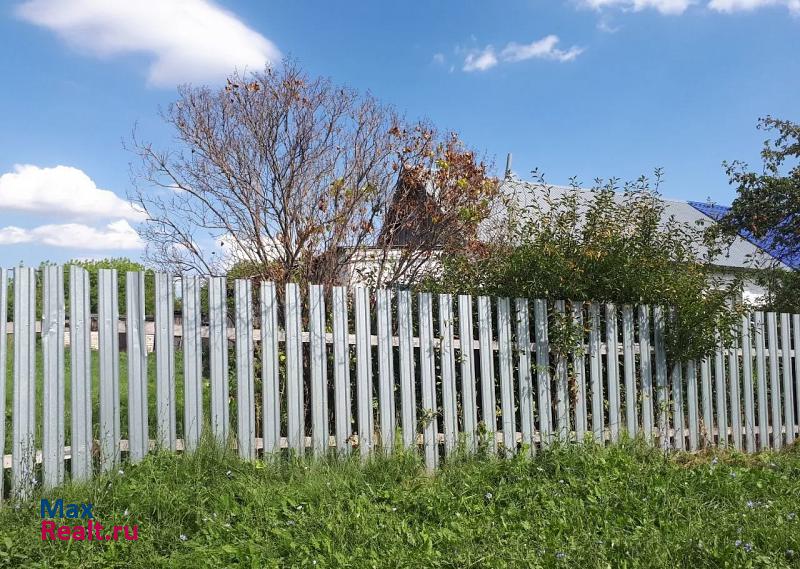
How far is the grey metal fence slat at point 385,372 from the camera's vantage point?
548 cm

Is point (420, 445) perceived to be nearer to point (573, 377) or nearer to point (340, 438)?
point (340, 438)

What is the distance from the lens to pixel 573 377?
630 centimetres

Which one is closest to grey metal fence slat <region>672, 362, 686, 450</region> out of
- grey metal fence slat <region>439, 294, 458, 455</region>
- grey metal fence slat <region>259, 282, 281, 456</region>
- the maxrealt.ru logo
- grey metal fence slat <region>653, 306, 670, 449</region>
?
grey metal fence slat <region>653, 306, 670, 449</region>

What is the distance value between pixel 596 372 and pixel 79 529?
4.45 metres

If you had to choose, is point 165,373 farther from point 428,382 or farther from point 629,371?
point 629,371

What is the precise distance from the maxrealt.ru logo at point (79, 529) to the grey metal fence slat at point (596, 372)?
4089mm

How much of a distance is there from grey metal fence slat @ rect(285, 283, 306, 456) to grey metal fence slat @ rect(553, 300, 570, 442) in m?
2.36

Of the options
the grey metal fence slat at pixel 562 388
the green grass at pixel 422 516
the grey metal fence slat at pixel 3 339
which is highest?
the grey metal fence slat at pixel 3 339

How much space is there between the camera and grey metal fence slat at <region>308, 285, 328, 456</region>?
5277 mm

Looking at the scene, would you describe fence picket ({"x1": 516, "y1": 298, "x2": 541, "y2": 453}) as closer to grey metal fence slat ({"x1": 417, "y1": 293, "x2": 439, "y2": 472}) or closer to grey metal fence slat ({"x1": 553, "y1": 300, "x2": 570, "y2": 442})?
grey metal fence slat ({"x1": 553, "y1": 300, "x2": 570, "y2": 442})

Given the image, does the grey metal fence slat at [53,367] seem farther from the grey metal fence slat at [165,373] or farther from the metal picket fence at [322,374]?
the grey metal fence slat at [165,373]

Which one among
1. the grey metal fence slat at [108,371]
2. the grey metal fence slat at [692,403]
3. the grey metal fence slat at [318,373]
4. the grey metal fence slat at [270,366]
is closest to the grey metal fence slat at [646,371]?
the grey metal fence slat at [692,403]

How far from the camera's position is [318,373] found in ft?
17.6

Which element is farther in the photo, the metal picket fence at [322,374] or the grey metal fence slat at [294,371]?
the grey metal fence slat at [294,371]
